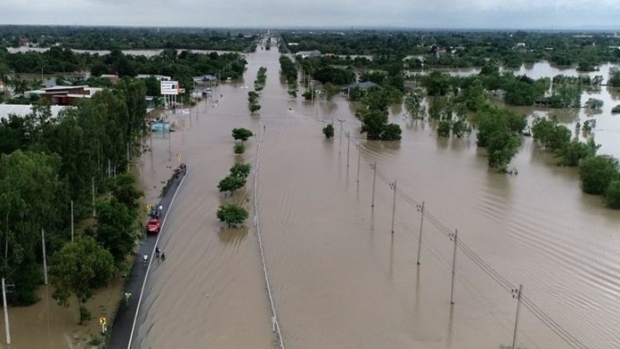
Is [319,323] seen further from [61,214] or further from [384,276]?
[61,214]

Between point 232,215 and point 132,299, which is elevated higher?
point 232,215

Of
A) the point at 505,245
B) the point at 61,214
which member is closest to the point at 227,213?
the point at 61,214

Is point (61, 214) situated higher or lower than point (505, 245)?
higher

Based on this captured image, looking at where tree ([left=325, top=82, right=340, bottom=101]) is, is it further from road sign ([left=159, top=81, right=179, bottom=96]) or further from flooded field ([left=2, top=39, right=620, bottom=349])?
flooded field ([left=2, top=39, right=620, bottom=349])

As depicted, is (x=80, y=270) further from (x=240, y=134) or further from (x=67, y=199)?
(x=240, y=134)

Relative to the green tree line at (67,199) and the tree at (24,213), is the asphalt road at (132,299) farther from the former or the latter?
the tree at (24,213)

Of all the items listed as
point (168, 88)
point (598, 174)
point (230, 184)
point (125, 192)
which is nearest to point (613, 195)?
point (598, 174)

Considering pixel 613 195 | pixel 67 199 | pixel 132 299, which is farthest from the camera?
pixel 613 195
